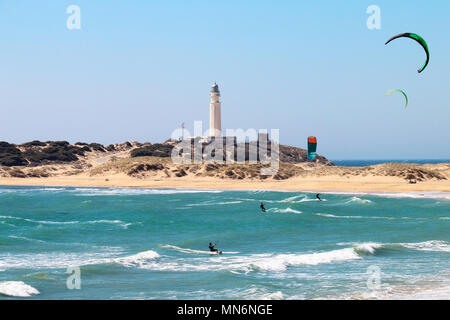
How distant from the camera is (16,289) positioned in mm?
14344

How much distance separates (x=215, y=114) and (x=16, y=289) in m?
69.1

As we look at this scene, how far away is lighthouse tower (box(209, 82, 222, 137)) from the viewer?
82562 mm

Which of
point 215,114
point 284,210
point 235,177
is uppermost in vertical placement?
point 215,114

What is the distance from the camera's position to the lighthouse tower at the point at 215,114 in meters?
82.6

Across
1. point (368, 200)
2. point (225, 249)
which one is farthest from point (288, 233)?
point (368, 200)

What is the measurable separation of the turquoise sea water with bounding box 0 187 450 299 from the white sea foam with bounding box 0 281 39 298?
3 cm

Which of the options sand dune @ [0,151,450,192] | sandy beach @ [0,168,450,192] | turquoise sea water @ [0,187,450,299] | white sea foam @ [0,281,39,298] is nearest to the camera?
white sea foam @ [0,281,39,298]

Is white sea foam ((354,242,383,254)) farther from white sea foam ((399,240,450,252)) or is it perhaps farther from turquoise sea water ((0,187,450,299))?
white sea foam ((399,240,450,252))

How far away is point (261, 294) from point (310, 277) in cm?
254

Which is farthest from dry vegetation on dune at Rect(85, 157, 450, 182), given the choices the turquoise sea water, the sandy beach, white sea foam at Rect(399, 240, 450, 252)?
white sea foam at Rect(399, 240, 450, 252)

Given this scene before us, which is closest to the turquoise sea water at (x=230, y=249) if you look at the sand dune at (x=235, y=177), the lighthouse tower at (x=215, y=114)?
the sand dune at (x=235, y=177)

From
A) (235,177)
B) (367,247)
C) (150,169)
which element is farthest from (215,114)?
(367,247)

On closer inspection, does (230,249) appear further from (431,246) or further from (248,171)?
(248,171)

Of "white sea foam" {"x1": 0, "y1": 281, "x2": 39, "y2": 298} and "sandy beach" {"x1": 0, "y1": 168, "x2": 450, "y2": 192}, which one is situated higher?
"white sea foam" {"x1": 0, "y1": 281, "x2": 39, "y2": 298}
